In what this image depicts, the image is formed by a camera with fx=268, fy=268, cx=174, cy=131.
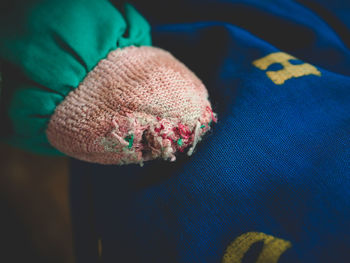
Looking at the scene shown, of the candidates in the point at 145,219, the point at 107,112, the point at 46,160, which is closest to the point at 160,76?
the point at 107,112

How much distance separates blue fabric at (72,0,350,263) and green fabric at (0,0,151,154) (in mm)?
134

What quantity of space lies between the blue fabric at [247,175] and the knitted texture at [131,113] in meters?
0.05

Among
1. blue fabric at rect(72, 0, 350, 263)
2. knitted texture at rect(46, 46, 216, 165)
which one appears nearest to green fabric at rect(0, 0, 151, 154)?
knitted texture at rect(46, 46, 216, 165)

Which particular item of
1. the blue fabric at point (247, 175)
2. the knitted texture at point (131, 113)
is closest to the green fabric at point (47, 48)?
the knitted texture at point (131, 113)

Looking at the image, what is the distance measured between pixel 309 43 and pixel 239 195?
10.9 inches

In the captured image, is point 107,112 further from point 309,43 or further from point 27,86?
point 309,43

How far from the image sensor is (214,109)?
1.12 feet

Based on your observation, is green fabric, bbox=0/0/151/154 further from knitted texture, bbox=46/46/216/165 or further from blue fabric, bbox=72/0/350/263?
blue fabric, bbox=72/0/350/263

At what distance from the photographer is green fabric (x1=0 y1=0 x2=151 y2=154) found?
0.95 ft

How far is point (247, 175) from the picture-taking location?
285mm

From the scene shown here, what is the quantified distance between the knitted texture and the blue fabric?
5cm

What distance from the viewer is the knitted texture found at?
26cm

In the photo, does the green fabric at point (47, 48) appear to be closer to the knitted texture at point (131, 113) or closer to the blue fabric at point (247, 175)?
the knitted texture at point (131, 113)

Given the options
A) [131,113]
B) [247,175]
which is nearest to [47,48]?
[131,113]
